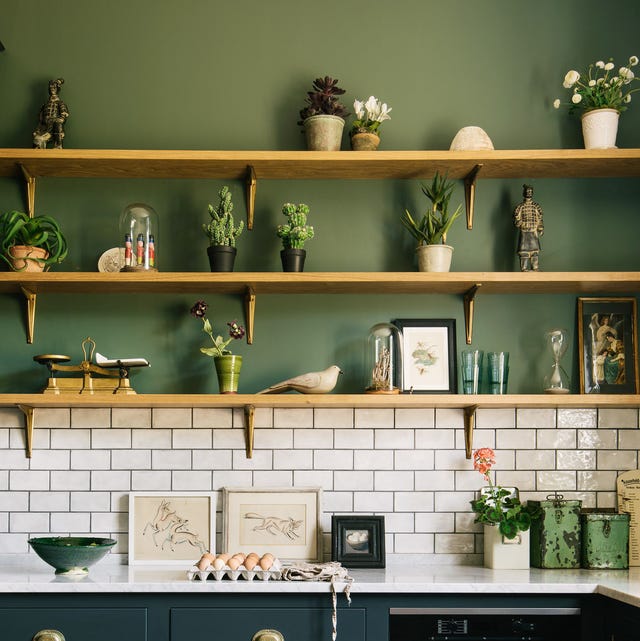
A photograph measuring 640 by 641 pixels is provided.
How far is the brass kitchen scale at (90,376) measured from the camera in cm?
341

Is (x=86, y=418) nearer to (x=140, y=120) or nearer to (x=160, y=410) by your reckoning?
(x=160, y=410)

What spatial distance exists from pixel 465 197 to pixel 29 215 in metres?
1.86

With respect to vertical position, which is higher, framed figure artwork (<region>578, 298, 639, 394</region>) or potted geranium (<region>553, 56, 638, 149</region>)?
potted geranium (<region>553, 56, 638, 149</region>)

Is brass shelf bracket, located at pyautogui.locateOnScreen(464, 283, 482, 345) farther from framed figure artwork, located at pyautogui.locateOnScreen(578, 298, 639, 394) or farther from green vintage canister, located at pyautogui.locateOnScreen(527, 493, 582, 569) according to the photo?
green vintage canister, located at pyautogui.locateOnScreen(527, 493, 582, 569)

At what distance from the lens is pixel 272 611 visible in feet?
9.70

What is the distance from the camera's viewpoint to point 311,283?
3371 millimetres

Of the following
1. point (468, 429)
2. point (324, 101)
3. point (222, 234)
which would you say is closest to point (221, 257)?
point (222, 234)

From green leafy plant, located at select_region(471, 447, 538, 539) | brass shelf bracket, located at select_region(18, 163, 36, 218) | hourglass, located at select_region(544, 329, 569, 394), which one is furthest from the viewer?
brass shelf bracket, located at select_region(18, 163, 36, 218)

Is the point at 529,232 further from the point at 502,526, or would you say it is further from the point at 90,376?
the point at 90,376

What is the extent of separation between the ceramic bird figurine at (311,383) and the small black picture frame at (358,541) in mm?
509

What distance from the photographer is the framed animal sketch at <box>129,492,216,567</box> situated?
136 inches

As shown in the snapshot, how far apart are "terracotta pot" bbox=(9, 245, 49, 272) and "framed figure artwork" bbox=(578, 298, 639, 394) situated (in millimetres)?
2242

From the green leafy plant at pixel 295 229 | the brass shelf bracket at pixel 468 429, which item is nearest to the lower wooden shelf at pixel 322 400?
the brass shelf bracket at pixel 468 429

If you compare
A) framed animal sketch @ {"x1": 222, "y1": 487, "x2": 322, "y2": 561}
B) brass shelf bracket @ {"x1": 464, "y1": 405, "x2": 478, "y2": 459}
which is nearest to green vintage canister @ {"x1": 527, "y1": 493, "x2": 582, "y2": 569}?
brass shelf bracket @ {"x1": 464, "y1": 405, "x2": 478, "y2": 459}
